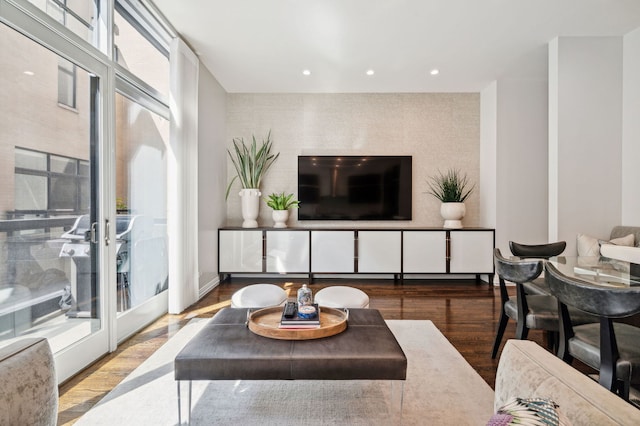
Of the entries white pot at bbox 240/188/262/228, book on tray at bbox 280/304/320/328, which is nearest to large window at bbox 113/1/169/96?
white pot at bbox 240/188/262/228

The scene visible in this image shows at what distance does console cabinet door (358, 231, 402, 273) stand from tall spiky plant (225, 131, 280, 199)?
5.68 ft

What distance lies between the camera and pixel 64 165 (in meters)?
2.30

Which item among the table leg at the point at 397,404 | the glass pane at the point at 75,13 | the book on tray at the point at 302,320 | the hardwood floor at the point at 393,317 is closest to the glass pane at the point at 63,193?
the glass pane at the point at 75,13

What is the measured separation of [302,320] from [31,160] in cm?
184

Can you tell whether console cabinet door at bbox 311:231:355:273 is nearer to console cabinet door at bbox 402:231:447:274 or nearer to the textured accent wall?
the textured accent wall

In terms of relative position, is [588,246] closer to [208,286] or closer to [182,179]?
[182,179]

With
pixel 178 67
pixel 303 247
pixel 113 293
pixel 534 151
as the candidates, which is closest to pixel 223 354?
pixel 113 293

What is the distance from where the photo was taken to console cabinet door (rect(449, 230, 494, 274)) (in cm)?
490

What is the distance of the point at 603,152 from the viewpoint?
3.74 metres

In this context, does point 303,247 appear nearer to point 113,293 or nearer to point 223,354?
point 113,293

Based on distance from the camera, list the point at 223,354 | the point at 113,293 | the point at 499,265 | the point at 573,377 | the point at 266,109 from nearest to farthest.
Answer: the point at 573,377 < the point at 223,354 < the point at 499,265 < the point at 113,293 < the point at 266,109

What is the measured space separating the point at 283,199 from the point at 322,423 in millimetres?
3638

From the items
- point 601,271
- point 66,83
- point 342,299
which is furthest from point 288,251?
point 601,271

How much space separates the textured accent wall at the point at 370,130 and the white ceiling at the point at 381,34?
49 cm
